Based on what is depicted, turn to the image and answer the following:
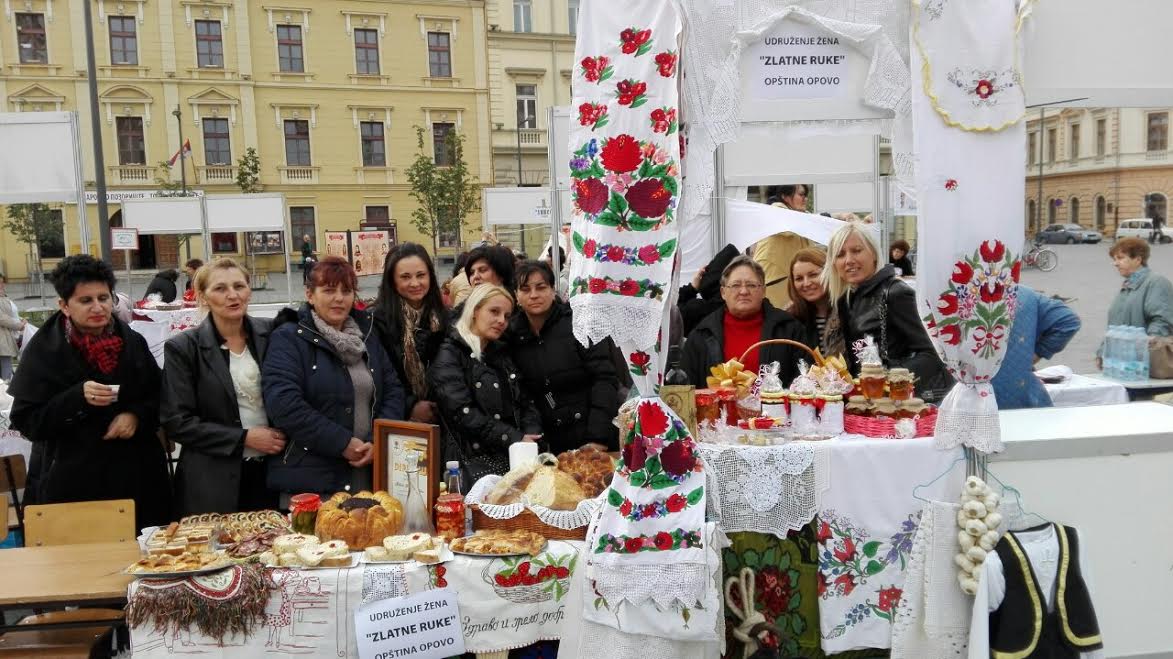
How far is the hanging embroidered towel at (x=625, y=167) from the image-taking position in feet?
9.03

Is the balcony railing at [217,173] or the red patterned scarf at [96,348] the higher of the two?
the balcony railing at [217,173]

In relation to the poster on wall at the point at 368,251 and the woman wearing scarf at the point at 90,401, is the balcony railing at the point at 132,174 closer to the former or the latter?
the poster on wall at the point at 368,251

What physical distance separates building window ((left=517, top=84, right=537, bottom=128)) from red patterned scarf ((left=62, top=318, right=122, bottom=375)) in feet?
120

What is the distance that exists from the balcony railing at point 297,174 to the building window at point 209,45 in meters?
4.67

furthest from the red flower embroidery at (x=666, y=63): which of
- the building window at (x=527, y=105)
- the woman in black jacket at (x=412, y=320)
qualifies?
the building window at (x=527, y=105)

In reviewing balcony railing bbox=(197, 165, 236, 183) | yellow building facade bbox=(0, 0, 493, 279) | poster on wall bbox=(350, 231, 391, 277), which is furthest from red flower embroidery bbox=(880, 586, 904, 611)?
balcony railing bbox=(197, 165, 236, 183)

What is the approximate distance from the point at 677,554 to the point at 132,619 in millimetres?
1725

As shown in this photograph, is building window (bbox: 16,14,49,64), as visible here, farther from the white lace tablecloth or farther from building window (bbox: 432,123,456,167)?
the white lace tablecloth

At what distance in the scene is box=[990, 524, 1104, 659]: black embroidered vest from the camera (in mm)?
2590

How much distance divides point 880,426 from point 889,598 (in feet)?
2.03

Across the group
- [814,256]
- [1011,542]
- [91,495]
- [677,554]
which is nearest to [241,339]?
[91,495]

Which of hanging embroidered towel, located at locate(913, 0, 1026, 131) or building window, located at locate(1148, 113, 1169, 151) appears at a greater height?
building window, located at locate(1148, 113, 1169, 151)

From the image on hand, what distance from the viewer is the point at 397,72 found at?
36.9 m

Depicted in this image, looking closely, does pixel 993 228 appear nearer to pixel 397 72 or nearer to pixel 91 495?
pixel 91 495
